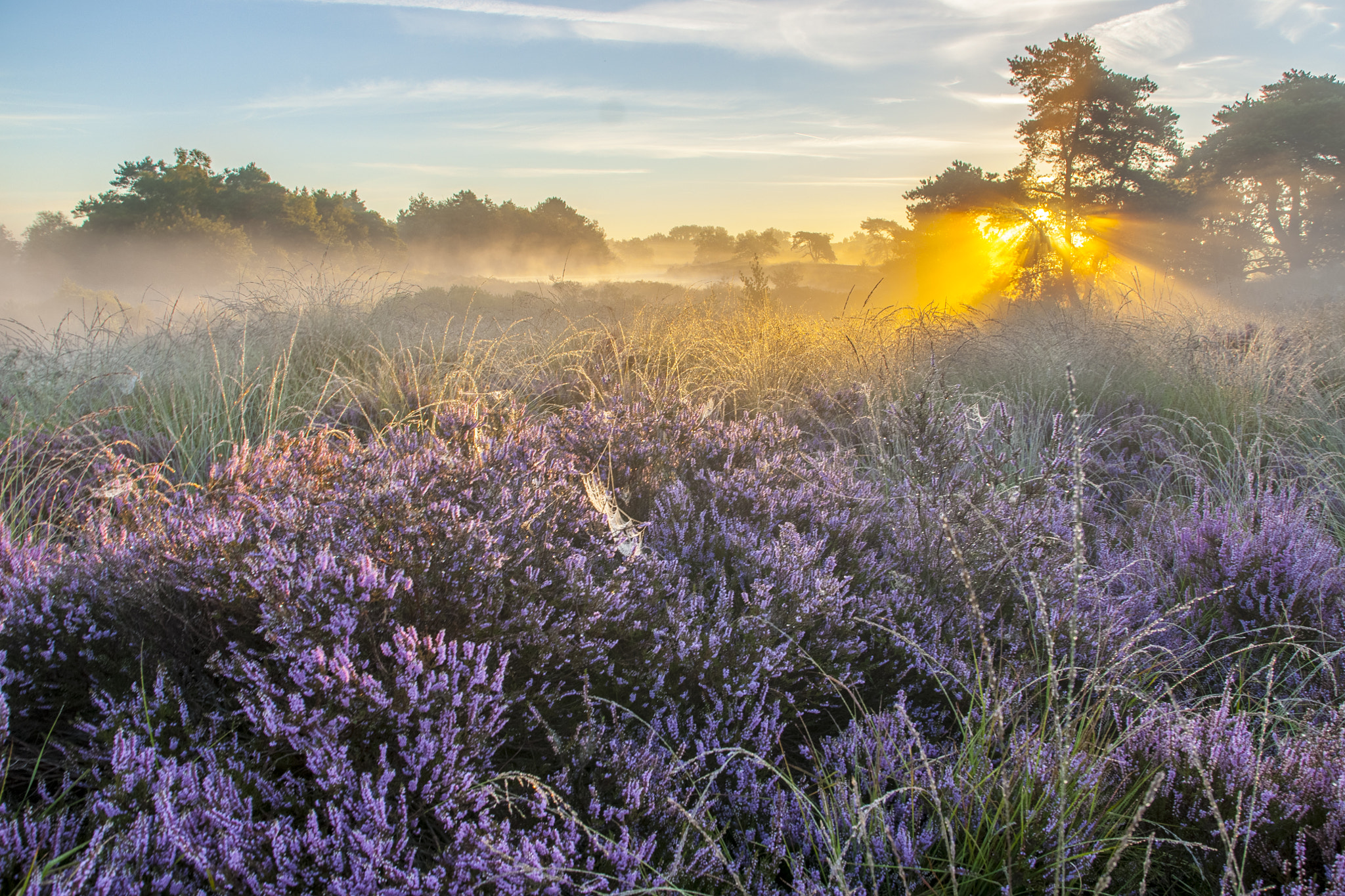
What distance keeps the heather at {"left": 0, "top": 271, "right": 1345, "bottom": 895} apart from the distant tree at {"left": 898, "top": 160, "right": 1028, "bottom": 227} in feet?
56.8

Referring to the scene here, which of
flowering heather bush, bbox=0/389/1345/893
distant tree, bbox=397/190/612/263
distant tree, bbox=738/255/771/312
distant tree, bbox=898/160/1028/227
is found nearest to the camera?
flowering heather bush, bbox=0/389/1345/893

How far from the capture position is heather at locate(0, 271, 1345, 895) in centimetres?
123

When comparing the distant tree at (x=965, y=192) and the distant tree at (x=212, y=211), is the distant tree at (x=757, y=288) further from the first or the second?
the distant tree at (x=212, y=211)

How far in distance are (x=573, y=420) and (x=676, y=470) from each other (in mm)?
720

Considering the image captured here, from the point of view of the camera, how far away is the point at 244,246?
2642cm

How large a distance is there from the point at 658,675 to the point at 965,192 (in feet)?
66.5

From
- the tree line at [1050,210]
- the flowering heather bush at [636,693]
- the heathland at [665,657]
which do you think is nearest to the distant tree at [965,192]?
the tree line at [1050,210]

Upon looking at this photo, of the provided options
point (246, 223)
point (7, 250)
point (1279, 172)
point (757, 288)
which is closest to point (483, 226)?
point (246, 223)

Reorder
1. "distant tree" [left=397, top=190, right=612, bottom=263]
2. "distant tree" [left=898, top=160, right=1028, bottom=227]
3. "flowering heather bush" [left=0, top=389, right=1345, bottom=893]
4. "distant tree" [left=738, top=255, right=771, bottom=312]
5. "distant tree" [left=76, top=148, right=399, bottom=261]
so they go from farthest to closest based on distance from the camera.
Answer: "distant tree" [left=397, top=190, right=612, bottom=263]
"distant tree" [left=76, top=148, right=399, bottom=261]
"distant tree" [left=898, top=160, right=1028, bottom=227]
"distant tree" [left=738, top=255, right=771, bottom=312]
"flowering heather bush" [left=0, top=389, right=1345, bottom=893]

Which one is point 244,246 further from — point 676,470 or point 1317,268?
point 1317,268

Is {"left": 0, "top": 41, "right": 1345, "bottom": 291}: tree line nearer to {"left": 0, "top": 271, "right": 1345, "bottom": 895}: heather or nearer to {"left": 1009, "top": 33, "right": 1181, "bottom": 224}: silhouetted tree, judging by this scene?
{"left": 1009, "top": 33, "right": 1181, "bottom": 224}: silhouetted tree

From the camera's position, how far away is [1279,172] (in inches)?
1113

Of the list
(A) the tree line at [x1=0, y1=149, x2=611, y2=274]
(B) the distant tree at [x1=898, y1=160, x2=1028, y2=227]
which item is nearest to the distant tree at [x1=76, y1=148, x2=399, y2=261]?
(A) the tree line at [x1=0, y1=149, x2=611, y2=274]

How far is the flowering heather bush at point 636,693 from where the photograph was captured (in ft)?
3.98
